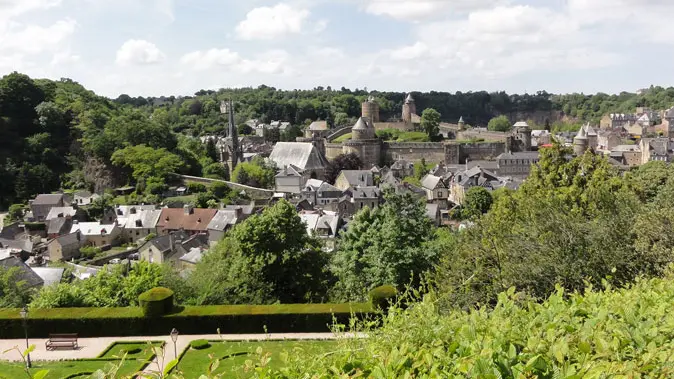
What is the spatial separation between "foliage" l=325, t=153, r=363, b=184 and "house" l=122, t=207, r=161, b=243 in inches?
874

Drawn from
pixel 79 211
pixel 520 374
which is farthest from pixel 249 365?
pixel 79 211

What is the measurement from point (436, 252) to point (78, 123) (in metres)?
Answer: 59.4

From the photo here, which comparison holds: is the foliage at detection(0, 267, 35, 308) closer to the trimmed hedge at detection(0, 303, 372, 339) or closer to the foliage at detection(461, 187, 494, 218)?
the trimmed hedge at detection(0, 303, 372, 339)

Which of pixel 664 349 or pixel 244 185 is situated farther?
pixel 244 185

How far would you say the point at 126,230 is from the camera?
42531 millimetres

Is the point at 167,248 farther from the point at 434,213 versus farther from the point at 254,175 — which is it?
the point at 254,175

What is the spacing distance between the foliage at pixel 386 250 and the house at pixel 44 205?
38313 mm

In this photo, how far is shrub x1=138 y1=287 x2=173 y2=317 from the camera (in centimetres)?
1605

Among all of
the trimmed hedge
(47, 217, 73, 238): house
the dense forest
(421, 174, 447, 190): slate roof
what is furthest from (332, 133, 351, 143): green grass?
the trimmed hedge

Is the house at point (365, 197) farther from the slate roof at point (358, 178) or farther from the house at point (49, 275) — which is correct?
the house at point (49, 275)

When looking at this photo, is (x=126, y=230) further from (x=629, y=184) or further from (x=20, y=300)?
(x=629, y=184)

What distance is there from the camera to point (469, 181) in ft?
167

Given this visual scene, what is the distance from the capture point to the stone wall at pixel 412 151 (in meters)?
66.4

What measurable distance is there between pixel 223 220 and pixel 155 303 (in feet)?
73.3
